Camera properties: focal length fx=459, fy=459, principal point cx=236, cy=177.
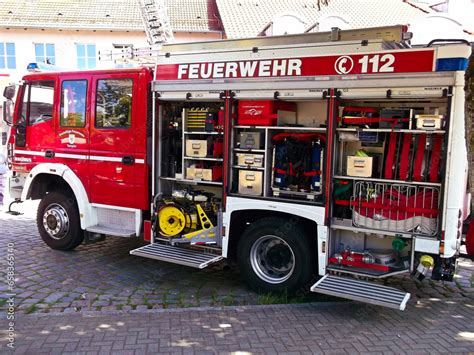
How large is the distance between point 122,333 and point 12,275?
7.60 feet

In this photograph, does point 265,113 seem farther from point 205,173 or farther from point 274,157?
point 205,173

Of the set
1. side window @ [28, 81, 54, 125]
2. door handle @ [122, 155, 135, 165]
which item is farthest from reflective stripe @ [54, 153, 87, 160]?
door handle @ [122, 155, 135, 165]

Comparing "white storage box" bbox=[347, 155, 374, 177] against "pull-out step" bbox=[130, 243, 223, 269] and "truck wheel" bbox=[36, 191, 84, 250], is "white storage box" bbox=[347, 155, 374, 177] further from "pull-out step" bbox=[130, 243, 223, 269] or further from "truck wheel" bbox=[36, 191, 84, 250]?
"truck wheel" bbox=[36, 191, 84, 250]

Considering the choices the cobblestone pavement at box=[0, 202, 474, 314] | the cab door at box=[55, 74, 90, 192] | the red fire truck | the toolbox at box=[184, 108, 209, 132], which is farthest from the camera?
the cab door at box=[55, 74, 90, 192]

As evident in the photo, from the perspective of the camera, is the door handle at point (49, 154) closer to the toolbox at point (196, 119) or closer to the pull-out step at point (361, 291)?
the toolbox at point (196, 119)

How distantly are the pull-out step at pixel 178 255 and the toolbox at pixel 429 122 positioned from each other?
9.09 ft

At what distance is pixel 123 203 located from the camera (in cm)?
638

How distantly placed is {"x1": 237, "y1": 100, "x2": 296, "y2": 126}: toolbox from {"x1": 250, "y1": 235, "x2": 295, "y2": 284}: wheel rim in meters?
1.35

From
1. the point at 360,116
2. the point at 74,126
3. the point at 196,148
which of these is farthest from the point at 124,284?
the point at 360,116

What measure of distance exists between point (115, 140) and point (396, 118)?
3.69 meters

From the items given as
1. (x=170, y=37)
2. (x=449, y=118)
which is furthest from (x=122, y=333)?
(x=170, y=37)

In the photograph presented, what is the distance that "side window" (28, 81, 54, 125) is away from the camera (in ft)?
22.9

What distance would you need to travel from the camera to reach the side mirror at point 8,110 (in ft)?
23.1

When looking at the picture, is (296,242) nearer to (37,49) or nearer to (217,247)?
(217,247)
